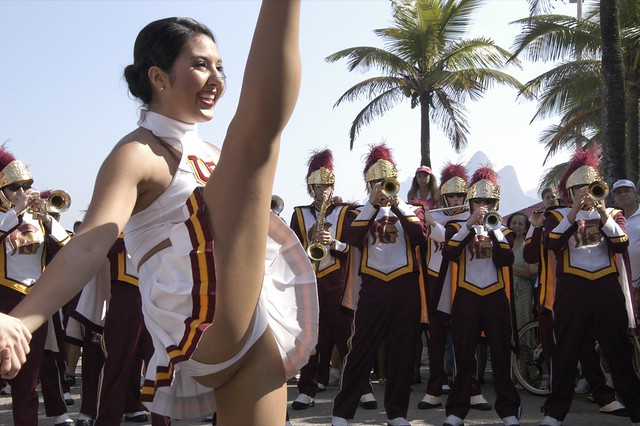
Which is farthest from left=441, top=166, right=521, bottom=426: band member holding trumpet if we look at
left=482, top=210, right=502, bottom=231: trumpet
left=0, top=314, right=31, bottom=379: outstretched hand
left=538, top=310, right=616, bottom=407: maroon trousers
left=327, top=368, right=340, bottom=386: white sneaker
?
left=0, top=314, right=31, bottom=379: outstretched hand

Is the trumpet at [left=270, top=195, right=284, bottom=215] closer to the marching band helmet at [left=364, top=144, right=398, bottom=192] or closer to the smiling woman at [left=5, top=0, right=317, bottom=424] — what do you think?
the marching band helmet at [left=364, top=144, right=398, bottom=192]

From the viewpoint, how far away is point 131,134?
227 cm

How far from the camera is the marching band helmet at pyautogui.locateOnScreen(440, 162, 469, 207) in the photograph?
785 centimetres

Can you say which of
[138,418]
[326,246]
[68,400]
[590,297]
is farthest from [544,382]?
[68,400]

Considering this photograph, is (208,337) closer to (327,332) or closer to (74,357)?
(327,332)

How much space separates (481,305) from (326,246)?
68.5 inches

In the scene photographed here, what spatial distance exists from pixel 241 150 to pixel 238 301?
14.3 inches

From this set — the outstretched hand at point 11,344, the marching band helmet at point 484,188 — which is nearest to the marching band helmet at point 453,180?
the marching band helmet at point 484,188

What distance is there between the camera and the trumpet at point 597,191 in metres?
6.47

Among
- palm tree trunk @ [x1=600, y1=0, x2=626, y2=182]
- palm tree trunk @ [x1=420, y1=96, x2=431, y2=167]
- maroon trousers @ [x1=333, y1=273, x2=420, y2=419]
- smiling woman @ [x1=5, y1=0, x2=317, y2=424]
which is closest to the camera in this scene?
smiling woman @ [x1=5, y1=0, x2=317, y2=424]

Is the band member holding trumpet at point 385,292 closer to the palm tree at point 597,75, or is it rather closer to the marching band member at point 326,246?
the marching band member at point 326,246

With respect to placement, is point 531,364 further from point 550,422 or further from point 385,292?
point 385,292

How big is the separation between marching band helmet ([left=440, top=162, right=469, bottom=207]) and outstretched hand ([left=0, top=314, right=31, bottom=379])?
6344 mm

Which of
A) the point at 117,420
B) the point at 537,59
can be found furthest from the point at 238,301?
the point at 537,59
